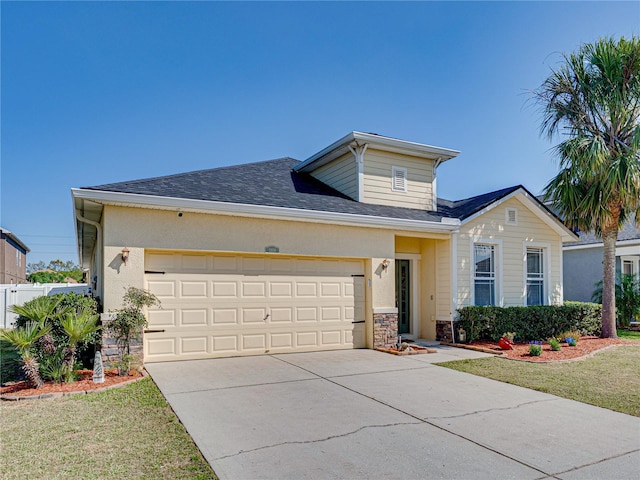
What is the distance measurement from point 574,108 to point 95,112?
15.7 m

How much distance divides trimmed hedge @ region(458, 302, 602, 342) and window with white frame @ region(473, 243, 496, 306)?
686 millimetres

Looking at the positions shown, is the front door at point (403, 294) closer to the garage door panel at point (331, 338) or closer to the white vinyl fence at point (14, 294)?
the garage door panel at point (331, 338)

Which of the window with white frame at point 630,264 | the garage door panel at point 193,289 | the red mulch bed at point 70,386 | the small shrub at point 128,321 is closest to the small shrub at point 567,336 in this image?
A: the window with white frame at point 630,264

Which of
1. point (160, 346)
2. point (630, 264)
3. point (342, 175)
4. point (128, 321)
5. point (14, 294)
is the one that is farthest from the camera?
point (630, 264)

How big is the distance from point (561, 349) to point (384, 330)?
4524 mm

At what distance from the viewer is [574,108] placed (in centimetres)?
1338

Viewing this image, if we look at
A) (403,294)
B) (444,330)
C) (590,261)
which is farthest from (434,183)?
(590,261)

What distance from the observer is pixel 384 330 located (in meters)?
11.1

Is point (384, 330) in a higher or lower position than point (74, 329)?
lower

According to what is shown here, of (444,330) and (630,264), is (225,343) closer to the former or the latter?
(444,330)

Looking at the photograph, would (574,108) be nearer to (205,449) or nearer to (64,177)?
(205,449)

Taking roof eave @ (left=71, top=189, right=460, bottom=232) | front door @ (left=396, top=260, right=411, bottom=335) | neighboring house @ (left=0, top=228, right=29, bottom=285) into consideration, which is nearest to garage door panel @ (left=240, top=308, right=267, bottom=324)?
roof eave @ (left=71, top=189, right=460, bottom=232)

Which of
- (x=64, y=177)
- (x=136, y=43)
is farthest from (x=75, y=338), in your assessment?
(x=64, y=177)

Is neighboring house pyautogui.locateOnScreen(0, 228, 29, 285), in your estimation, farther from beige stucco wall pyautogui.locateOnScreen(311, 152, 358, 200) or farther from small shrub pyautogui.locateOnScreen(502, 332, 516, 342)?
small shrub pyautogui.locateOnScreen(502, 332, 516, 342)
